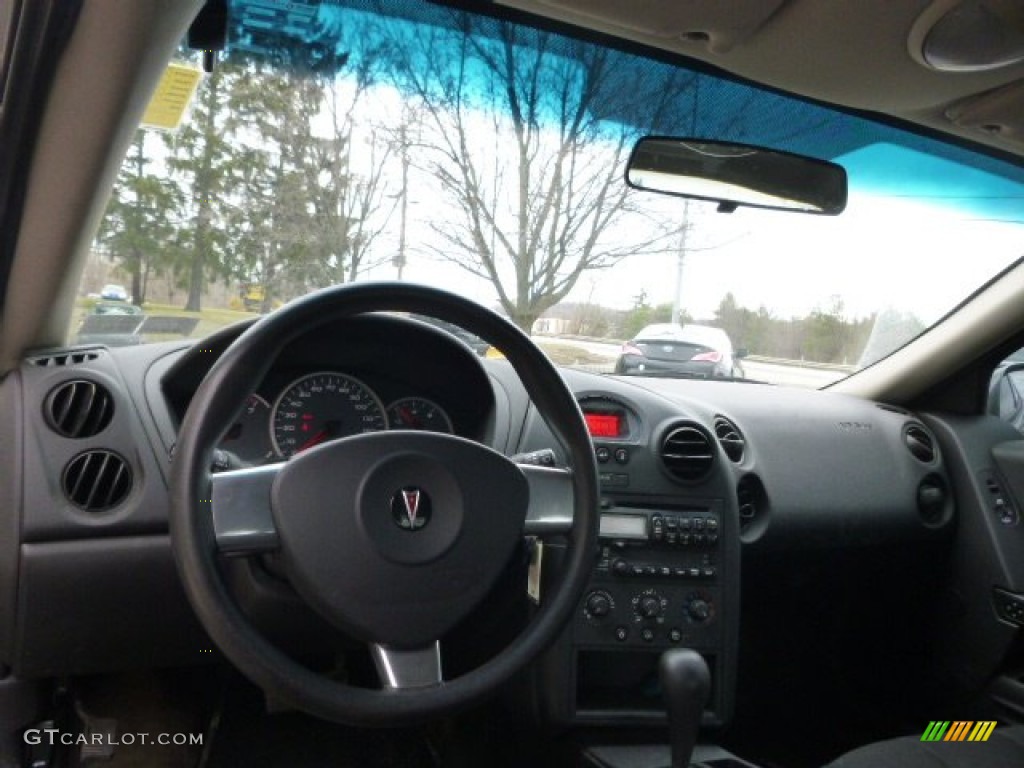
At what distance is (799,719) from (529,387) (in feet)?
7.01

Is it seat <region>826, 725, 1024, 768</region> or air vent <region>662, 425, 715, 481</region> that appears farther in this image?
air vent <region>662, 425, 715, 481</region>

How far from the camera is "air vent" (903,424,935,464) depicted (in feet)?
10.4

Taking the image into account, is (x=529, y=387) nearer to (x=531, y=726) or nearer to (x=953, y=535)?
(x=531, y=726)

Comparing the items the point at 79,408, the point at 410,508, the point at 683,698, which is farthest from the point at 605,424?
the point at 79,408

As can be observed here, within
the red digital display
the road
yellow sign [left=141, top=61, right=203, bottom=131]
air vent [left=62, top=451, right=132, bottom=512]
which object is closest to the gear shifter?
the red digital display

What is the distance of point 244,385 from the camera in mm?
1397

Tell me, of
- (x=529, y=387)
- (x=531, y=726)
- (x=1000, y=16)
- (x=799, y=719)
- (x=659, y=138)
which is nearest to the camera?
(x=529, y=387)

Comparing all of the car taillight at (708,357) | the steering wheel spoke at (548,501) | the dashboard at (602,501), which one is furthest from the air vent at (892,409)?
the steering wheel spoke at (548,501)

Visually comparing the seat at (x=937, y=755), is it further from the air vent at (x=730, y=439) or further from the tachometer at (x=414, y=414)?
the tachometer at (x=414, y=414)

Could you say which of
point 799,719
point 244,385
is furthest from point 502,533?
point 799,719

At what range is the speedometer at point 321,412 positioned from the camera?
1890 millimetres

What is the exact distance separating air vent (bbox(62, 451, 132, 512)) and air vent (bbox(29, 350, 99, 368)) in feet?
0.75

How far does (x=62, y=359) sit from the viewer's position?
2.09 meters

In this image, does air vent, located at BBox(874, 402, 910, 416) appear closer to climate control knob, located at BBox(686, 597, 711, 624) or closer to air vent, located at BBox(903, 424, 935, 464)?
air vent, located at BBox(903, 424, 935, 464)
